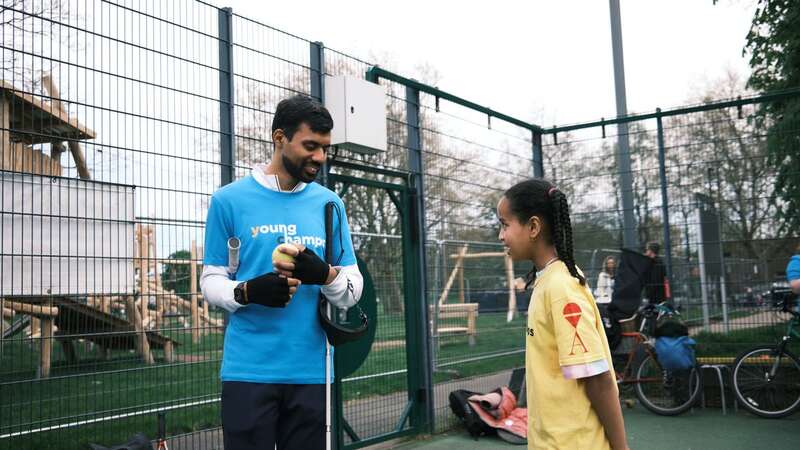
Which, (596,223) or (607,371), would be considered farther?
(596,223)

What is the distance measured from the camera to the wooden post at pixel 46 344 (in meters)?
3.66

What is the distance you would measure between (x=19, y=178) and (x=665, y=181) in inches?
253

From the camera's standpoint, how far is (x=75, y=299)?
380cm

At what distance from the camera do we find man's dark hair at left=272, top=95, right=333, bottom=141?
95.3 inches

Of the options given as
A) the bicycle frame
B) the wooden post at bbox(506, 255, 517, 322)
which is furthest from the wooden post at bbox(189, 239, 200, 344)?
the bicycle frame

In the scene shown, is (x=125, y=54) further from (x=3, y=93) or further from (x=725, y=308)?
(x=725, y=308)

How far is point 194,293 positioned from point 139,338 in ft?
1.34

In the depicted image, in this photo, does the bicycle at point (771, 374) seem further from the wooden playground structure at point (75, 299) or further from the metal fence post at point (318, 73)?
the wooden playground structure at point (75, 299)

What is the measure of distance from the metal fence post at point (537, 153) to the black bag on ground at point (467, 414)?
3070 mm

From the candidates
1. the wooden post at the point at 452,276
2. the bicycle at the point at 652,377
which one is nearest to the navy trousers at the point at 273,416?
the wooden post at the point at 452,276

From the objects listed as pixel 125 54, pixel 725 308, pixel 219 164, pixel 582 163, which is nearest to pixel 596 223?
pixel 582 163

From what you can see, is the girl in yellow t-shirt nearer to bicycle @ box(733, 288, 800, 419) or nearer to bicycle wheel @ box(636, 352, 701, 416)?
bicycle wheel @ box(636, 352, 701, 416)

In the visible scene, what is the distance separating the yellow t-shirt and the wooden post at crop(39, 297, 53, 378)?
2.64 m

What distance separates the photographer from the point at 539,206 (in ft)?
7.74
